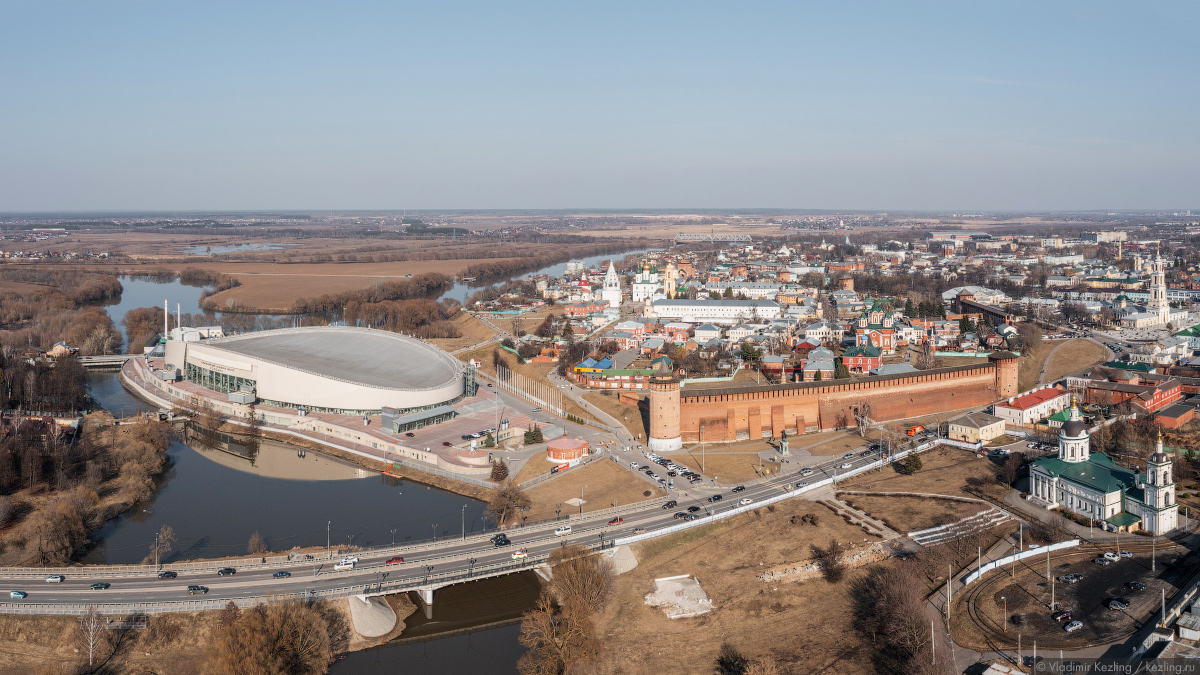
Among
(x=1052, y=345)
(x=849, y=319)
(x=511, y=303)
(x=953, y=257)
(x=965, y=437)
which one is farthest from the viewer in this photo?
(x=953, y=257)

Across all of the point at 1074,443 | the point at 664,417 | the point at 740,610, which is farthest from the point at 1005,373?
the point at 740,610

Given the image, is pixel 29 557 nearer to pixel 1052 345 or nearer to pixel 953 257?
pixel 1052 345

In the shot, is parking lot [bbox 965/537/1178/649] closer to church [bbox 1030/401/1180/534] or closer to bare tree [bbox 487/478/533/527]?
church [bbox 1030/401/1180/534]

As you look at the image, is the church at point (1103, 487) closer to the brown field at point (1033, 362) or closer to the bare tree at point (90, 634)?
the brown field at point (1033, 362)

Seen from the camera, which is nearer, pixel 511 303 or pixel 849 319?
pixel 849 319

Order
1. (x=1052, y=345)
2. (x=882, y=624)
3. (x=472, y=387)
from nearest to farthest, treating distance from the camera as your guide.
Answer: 1. (x=882, y=624)
2. (x=472, y=387)
3. (x=1052, y=345)

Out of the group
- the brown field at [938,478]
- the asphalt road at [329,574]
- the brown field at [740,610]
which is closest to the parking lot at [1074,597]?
the brown field at [740,610]

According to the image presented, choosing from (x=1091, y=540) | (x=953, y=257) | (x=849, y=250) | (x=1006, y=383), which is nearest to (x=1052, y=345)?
(x=1006, y=383)
